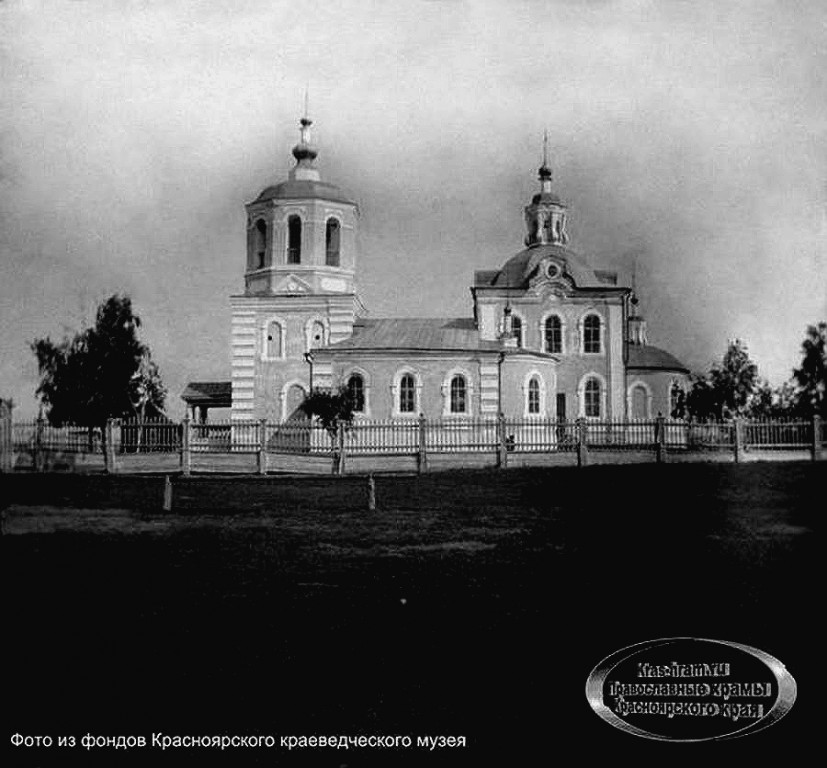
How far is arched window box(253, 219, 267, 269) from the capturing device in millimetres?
5121

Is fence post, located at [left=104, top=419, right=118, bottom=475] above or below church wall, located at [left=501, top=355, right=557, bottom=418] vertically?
below

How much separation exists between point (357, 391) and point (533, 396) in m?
2.13

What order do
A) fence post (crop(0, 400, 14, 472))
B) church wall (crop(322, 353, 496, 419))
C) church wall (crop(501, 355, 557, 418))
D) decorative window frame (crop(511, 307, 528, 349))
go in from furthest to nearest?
1. decorative window frame (crop(511, 307, 528, 349))
2. church wall (crop(322, 353, 496, 419))
3. church wall (crop(501, 355, 557, 418))
4. fence post (crop(0, 400, 14, 472))

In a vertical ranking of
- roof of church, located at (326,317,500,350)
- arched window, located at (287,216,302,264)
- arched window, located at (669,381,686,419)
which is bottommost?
arched window, located at (669,381,686,419)

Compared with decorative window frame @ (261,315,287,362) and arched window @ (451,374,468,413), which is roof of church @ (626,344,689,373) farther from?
decorative window frame @ (261,315,287,362)

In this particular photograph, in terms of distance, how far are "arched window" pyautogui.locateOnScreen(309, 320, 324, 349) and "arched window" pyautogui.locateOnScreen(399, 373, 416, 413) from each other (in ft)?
3.18

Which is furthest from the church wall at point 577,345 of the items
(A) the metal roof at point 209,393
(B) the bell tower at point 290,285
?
(A) the metal roof at point 209,393

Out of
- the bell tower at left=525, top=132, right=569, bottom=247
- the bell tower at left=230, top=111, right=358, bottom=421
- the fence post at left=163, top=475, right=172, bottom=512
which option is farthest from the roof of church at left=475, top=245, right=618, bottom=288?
the fence post at left=163, top=475, right=172, bottom=512

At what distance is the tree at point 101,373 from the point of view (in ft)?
14.6

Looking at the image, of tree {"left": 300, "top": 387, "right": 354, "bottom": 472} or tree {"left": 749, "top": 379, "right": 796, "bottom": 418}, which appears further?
tree {"left": 300, "top": 387, "right": 354, "bottom": 472}

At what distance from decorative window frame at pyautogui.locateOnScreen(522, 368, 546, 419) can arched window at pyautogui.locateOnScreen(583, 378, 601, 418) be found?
0.32m

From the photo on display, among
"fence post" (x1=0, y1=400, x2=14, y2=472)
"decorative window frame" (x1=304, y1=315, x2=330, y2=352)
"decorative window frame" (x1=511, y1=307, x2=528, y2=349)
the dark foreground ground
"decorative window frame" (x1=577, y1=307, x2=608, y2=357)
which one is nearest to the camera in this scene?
the dark foreground ground

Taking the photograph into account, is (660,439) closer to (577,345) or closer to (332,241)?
(577,345)

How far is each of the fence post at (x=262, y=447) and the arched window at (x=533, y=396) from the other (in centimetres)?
203
